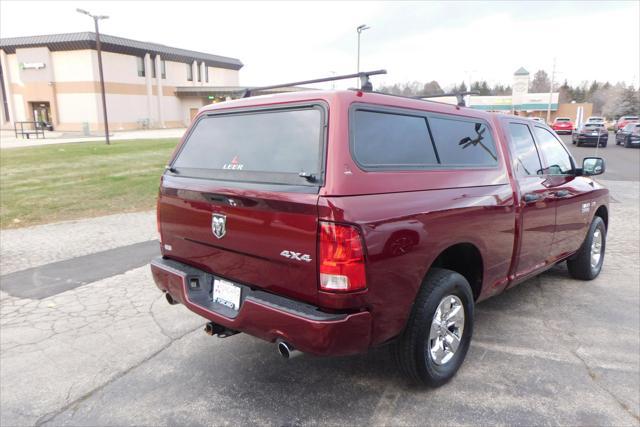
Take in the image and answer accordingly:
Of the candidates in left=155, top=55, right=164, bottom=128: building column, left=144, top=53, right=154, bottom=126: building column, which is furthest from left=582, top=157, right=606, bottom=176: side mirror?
left=155, top=55, right=164, bottom=128: building column

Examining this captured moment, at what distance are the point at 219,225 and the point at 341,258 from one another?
0.94 m

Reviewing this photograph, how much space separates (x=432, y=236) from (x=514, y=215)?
1.21 metres

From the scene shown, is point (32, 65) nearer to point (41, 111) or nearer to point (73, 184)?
point (41, 111)

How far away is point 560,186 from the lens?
4.36 metres

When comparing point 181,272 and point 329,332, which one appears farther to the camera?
point 181,272

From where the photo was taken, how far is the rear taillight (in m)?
2.34

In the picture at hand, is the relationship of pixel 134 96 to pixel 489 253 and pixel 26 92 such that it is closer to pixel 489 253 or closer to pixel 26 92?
pixel 26 92

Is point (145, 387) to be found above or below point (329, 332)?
below

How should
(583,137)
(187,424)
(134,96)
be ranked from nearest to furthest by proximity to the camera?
(187,424)
(583,137)
(134,96)

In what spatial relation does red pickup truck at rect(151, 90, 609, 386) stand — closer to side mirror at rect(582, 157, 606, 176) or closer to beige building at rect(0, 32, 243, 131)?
side mirror at rect(582, 157, 606, 176)

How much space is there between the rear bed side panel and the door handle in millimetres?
654

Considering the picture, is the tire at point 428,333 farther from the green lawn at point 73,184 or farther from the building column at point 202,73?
the building column at point 202,73

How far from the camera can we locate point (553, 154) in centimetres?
457

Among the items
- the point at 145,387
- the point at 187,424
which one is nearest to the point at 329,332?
the point at 187,424
